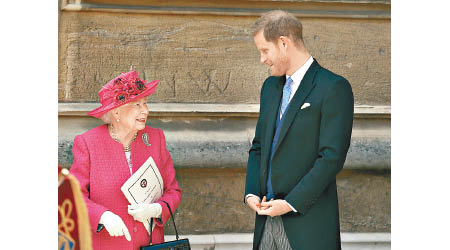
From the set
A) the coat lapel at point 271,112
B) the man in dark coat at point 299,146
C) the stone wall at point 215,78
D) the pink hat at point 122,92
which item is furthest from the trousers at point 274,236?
the stone wall at point 215,78

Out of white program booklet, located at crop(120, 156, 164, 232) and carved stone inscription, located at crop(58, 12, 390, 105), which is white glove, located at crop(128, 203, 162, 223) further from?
carved stone inscription, located at crop(58, 12, 390, 105)

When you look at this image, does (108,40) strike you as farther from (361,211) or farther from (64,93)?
(361,211)

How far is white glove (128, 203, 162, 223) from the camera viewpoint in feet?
10.5

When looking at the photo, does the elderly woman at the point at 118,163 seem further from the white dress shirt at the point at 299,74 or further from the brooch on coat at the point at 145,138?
the white dress shirt at the point at 299,74

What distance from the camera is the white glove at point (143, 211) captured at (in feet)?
10.5

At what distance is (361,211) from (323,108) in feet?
6.31

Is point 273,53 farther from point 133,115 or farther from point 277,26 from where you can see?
point 133,115

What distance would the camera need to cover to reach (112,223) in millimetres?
3086

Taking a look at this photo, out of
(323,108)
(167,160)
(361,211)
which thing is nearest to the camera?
(323,108)

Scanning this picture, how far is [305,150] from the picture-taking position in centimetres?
304

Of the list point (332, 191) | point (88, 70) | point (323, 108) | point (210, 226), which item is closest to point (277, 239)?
point (332, 191)

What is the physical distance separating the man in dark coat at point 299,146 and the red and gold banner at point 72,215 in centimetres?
92

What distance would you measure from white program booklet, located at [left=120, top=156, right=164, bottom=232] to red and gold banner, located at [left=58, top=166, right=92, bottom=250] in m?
0.58

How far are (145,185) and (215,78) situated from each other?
4.86ft
